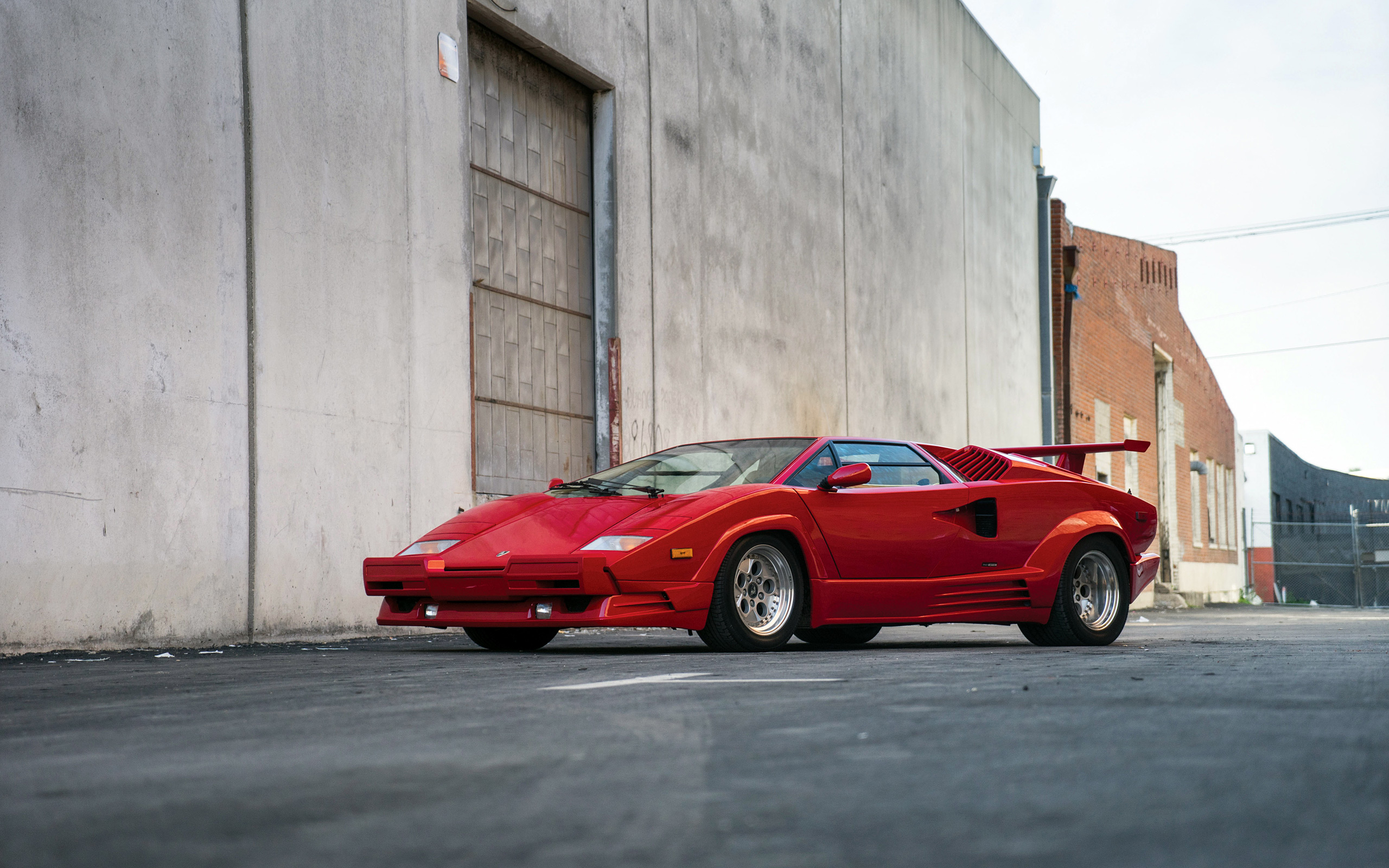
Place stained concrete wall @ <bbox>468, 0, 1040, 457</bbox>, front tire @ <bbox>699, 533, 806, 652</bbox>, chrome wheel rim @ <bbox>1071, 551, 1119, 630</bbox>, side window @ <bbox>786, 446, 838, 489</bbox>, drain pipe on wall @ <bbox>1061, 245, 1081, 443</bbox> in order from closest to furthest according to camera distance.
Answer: front tire @ <bbox>699, 533, 806, 652</bbox> → side window @ <bbox>786, 446, 838, 489</bbox> → chrome wheel rim @ <bbox>1071, 551, 1119, 630</bbox> → stained concrete wall @ <bbox>468, 0, 1040, 457</bbox> → drain pipe on wall @ <bbox>1061, 245, 1081, 443</bbox>

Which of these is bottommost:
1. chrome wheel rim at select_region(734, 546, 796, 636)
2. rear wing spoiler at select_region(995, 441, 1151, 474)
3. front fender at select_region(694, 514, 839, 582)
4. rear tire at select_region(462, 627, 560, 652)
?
rear tire at select_region(462, 627, 560, 652)

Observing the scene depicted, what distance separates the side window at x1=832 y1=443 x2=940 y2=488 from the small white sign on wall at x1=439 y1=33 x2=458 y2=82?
15.8 feet

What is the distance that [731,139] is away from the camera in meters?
15.7

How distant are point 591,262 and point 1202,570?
30.2 metres

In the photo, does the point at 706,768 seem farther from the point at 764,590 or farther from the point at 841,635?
the point at 841,635

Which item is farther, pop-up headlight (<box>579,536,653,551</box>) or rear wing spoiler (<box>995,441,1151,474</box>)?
rear wing spoiler (<box>995,441,1151,474</box>)

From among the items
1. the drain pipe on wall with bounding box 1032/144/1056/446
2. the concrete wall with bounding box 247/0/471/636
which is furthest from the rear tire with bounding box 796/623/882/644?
the drain pipe on wall with bounding box 1032/144/1056/446

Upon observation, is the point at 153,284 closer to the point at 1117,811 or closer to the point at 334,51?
the point at 334,51

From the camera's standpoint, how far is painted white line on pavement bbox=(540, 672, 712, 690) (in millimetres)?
4785

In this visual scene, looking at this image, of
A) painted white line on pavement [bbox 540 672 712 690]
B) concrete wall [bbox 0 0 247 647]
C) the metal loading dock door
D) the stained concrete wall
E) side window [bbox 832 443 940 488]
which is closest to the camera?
painted white line on pavement [bbox 540 672 712 690]

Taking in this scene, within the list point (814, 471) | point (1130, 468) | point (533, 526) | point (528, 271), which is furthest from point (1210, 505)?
point (533, 526)

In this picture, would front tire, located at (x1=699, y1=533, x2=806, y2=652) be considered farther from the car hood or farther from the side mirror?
the car hood

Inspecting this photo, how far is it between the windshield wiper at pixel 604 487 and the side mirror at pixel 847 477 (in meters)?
0.85

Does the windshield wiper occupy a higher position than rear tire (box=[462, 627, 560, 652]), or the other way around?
the windshield wiper
